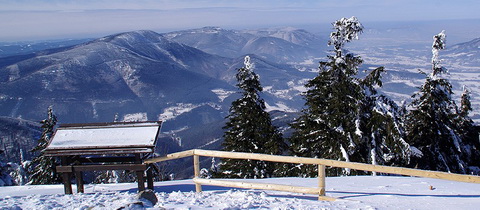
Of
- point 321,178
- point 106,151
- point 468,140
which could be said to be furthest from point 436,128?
point 106,151

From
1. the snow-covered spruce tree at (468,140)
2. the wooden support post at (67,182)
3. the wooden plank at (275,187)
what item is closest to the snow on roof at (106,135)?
the wooden support post at (67,182)

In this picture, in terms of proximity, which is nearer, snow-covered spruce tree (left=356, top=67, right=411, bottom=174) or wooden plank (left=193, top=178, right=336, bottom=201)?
wooden plank (left=193, top=178, right=336, bottom=201)

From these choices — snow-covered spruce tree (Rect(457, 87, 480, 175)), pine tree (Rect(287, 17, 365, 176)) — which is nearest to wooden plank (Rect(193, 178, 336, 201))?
pine tree (Rect(287, 17, 365, 176))

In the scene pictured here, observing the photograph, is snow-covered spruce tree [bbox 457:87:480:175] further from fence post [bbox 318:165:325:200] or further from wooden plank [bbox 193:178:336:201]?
wooden plank [bbox 193:178:336:201]

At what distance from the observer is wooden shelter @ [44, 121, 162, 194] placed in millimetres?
9508

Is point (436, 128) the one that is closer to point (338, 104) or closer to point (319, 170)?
point (338, 104)

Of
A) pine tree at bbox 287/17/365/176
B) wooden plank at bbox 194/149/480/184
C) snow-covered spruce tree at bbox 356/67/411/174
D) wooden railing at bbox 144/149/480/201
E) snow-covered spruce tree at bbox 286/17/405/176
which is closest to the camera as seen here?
wooden plank at bbox 194/149/480/184

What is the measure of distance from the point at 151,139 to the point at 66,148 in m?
2.38

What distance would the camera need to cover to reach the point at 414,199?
9367mm

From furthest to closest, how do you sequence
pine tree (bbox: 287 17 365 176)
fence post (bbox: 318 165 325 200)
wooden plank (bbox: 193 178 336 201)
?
pine tree (bbox: 287 17 365 176) < wooden plank (bbox: 193 178 336 201) < fence post (bbox: 318 165 325 200)

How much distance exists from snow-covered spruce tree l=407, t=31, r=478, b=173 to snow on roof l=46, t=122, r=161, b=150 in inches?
602

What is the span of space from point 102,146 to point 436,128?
60.1 ft

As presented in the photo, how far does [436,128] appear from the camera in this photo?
64.8 ft

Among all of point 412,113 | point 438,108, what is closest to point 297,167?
point 412,113
